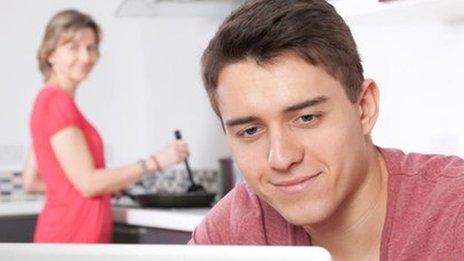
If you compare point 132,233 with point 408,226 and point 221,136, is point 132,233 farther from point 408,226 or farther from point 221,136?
point 408,226

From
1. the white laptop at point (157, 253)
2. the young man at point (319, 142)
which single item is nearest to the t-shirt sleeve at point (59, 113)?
the young man at point (319, 142)

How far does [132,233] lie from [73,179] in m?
0.61

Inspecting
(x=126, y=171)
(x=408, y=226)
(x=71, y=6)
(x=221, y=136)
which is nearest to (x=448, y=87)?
(x=126, y=171)

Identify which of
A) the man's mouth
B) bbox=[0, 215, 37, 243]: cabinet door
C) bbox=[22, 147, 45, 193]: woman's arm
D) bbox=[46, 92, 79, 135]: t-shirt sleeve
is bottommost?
bbox=[0, 215, 37, 243]: cabinet door

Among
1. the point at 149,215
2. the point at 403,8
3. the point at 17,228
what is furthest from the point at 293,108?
the point at 17,228

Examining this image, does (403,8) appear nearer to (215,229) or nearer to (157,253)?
(215,229)

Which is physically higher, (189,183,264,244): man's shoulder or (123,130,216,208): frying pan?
(189,183,264,244): man's shoulder

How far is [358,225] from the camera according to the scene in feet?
4.39

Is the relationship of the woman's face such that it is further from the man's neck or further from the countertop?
the man's neck

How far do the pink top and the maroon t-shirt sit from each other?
5.28ft

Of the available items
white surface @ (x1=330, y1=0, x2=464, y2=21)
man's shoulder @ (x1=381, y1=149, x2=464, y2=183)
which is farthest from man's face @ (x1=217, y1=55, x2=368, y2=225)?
white surface @ (x1=330, y1=0, x2=464, y2=21)

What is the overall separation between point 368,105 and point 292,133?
246 mm

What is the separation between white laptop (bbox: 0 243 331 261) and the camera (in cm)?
73

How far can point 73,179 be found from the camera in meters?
3.02
